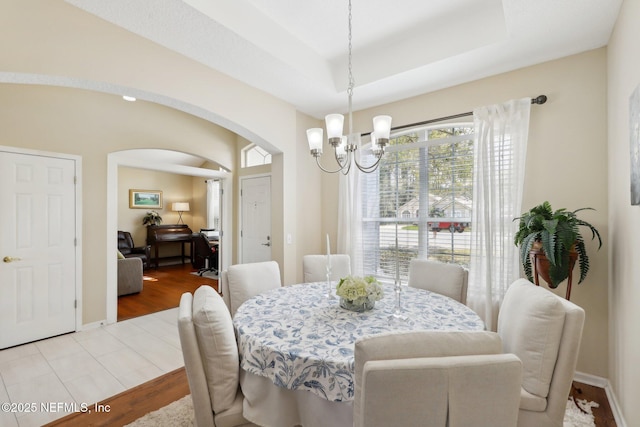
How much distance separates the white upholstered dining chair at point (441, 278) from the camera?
2268 mm

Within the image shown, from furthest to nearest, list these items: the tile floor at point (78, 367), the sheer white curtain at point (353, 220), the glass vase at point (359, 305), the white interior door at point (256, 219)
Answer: the white interior door at point (256, 219), the sheer white curtain at point (353, 220), the tile floor at point (78, 367), the glass vase at point (359, 305)

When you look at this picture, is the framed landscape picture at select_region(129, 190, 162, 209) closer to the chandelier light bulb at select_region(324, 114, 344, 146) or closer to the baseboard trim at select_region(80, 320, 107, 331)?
the baseboard trim at select_region(80, 320, 107, 331)

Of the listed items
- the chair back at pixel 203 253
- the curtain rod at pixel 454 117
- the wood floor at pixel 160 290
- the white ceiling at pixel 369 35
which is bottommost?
the wood floor at pixel 160 290

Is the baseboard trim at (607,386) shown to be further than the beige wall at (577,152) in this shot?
No

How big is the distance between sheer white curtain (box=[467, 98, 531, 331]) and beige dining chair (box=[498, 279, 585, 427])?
131cm

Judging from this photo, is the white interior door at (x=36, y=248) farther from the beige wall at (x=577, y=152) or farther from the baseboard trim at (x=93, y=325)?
the beige wall at (x=577, y=152)

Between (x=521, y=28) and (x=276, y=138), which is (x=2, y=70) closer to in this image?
(x=276, y=138)

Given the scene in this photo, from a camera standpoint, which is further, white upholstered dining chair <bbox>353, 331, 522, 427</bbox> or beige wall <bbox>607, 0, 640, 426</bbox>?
beige wall <bbox>607, 0, 640, 426</bbox>

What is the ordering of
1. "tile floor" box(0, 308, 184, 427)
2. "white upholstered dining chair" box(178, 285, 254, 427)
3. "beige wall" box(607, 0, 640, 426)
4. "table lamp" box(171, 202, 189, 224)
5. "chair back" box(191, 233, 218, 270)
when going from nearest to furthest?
"white upholstered dining chair" box(178, 285, 254, 427) < "beige wall" box(607, 0, 640, 426) < "tile floor" box(0, 308, 184, 427) < "chair back" box(191, 233, 218, 270) < "table lamp" box(171, 202, 189, 224)

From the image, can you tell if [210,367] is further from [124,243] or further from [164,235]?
[164,235]

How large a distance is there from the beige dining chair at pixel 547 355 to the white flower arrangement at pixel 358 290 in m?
0.72

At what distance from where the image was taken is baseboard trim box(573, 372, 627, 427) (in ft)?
6.20

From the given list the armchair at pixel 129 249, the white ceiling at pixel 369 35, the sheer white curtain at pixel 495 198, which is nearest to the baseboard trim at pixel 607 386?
the sheer white curtain at pixel 495 198

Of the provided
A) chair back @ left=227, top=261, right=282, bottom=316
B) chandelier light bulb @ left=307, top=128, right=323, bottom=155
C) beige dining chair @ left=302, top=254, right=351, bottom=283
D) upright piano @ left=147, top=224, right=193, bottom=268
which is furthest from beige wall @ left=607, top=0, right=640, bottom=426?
upright piano @ left=147, top=224, right=193, bottom=268
